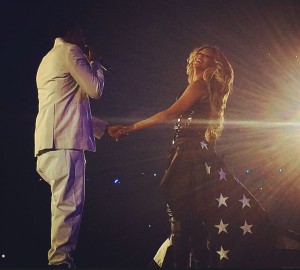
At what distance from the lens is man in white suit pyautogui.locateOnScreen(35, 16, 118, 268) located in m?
2.38

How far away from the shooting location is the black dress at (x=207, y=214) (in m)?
2.69

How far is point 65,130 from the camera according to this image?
252cm

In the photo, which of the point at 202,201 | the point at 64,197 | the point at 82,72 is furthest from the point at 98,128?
the point at 202,201

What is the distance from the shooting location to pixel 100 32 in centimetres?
511

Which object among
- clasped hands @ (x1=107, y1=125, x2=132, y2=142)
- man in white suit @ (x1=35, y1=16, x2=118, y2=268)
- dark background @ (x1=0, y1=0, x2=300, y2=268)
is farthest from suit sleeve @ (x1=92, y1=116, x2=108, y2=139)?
dark background @ (x1=0, y1=0, x2=300, y2=268)

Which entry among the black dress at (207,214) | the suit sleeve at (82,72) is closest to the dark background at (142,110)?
the black dress at (207,214)

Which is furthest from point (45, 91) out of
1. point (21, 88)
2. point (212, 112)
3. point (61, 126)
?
point (21, 88)

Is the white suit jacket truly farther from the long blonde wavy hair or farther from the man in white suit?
the long blonde wavy hair

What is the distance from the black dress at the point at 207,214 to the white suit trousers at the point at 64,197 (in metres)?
0.69

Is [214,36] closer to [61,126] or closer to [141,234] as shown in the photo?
[141,234]

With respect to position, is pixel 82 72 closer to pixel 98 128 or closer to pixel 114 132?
pixel 98 128

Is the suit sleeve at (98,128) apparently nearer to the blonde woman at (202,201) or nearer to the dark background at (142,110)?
the blonde woman at (202,201)

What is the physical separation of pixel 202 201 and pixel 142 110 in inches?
124

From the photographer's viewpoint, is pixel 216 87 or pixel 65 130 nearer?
pixel 65 130
